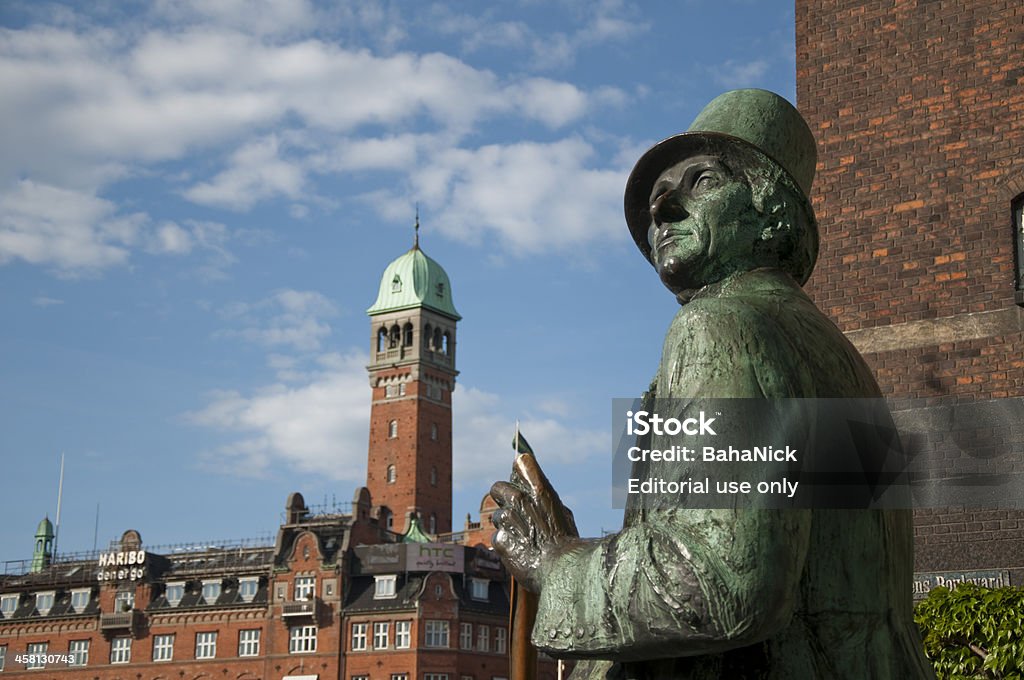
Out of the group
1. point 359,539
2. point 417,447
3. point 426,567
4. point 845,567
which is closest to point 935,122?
point 845,567

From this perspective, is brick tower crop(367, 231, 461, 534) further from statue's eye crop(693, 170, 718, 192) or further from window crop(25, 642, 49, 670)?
statue's eye crop(693, 170, 718, 192)

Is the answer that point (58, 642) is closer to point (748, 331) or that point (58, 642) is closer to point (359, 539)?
point (359, 539)

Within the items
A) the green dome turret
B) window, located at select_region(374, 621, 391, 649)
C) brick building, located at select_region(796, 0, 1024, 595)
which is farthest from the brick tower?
brick building, located at select_region(796, 0, 1024, 595)

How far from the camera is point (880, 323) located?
13297 mm

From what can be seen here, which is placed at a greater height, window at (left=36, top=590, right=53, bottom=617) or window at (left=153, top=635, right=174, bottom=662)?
window at (left=36, top=590, right=53, bottom=617)

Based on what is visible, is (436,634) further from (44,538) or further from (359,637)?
(44,538)

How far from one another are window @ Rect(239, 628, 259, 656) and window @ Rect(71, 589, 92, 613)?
8413 millimetres

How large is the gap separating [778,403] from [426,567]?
57016 millimetres

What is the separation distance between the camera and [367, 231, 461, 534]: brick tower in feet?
293

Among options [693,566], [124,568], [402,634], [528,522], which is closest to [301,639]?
[402,634]

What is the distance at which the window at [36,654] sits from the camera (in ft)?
205

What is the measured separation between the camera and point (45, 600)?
6394cm

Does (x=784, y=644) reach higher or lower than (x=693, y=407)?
lower

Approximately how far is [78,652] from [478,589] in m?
18.8
